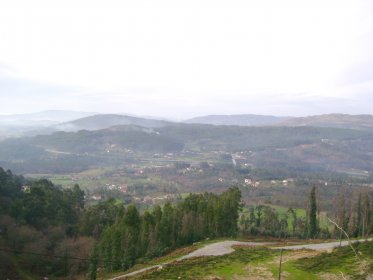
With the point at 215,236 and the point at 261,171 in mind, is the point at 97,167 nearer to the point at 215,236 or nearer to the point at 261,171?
the point at 261,171

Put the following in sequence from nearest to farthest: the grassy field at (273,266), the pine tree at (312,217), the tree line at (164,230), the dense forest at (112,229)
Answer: the grassy field at (273,266)
the tree line at (164,230)
the dense forest at (112,229)
the pine tree at (312,217)

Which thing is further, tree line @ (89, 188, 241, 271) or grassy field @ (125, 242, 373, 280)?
tree line @ (89, 188, 241, 271)

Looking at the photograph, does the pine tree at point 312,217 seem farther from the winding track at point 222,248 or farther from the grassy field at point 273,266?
the grassy field at point 273,266

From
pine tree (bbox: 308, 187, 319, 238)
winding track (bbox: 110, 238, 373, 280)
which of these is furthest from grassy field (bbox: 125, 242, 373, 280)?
pine tree (bbox: 308, 187, 319, 238)

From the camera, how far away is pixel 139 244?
121ft

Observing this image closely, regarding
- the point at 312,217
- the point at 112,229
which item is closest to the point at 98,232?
the point at 112,229

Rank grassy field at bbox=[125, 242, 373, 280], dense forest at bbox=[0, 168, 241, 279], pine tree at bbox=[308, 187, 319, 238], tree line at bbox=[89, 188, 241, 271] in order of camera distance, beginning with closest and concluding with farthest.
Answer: grassy field at bbox=[125, 242, 373, 280], tree line at bbox=[89, 188, 241, 271], dense forest at bbox=[0, 168, 241, 279], pine tree at bbox=[308, 187, 319, 238]

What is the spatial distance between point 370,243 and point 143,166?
141 m

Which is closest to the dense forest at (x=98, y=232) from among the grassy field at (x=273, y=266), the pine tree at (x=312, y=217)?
the pine tree at (x=312, y=217)

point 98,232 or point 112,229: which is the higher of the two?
point 112,229

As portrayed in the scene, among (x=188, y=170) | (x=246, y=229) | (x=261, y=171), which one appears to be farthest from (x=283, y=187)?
(x=246, y=229)

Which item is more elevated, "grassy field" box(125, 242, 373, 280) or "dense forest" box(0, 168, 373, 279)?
"grassy field" box(125, 242, 373, 280)

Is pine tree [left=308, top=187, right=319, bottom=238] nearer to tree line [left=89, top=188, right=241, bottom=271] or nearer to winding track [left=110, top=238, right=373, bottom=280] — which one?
tree line [left=89, top=188, right=241, bottom=271]

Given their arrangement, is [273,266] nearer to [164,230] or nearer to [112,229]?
[164,230]
